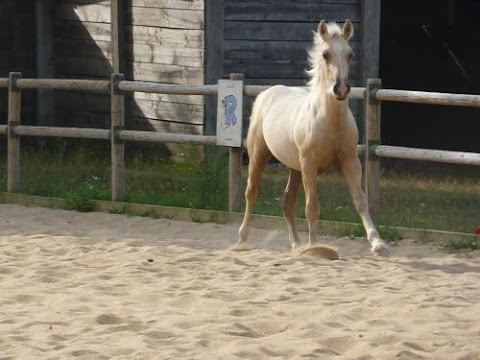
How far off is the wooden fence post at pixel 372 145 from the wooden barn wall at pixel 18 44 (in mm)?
7473

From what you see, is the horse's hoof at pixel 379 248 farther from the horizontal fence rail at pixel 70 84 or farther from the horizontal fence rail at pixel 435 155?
the horizontal fence rail at pixel 70 84

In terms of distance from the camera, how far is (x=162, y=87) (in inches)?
465

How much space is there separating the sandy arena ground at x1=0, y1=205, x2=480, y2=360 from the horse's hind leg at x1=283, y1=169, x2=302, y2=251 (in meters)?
0.18

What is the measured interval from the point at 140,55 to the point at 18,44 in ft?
7.54

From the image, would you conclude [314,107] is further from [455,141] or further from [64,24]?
[455,141]

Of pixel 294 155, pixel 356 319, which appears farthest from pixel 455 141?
pixel 356 319

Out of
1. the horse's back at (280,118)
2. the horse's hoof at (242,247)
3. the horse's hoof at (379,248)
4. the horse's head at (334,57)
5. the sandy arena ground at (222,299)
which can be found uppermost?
the horse's head at (334,57)

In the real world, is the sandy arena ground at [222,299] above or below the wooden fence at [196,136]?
below

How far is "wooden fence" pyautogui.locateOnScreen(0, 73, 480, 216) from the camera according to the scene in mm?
9914

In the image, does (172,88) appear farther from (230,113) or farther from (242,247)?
(242,247)

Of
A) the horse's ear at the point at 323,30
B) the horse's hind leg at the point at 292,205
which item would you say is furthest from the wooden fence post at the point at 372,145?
the horse's ear at the point at 323,30

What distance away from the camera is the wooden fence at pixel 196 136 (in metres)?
9.91

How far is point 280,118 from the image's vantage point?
949 centimetres

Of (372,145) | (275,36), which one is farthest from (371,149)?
(275,36)
